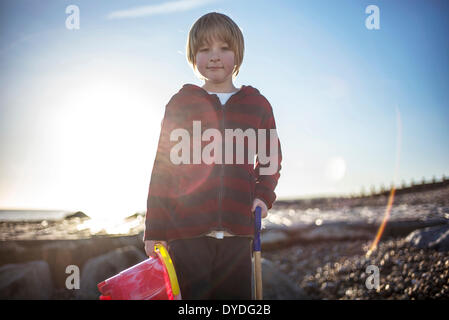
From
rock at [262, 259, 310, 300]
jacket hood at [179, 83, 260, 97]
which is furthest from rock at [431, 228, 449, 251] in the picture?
jacket hood at [179, 83, 260, 97]

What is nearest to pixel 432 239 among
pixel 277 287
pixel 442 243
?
pixel 442 243

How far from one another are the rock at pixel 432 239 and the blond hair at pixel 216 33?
4.10m

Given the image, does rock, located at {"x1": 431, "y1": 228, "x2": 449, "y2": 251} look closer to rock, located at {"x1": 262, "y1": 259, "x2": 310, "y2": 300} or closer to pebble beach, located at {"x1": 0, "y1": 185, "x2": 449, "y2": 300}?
pebble beach, located at {"x1": 0, "y1": 185, "x2": 449, "y2": 300}

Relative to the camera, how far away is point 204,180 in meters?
2.21

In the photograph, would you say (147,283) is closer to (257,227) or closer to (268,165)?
(257,227)

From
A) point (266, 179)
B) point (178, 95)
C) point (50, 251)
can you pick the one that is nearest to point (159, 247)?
point (266, 179)

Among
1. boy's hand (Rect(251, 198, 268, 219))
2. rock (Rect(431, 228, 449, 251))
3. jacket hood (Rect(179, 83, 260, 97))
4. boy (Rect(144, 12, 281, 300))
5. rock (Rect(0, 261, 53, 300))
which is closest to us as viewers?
boy (Rect(144, 12, 281, 300))

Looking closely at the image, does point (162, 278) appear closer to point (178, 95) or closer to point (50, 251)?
point (178, 95)

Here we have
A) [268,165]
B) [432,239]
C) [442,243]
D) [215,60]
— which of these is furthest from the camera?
[432,239]

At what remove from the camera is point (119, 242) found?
5.00 meters

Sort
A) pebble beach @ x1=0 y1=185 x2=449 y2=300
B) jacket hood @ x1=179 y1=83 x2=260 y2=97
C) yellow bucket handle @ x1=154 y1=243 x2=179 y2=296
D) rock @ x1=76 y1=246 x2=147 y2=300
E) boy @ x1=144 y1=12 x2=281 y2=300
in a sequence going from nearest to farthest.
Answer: yellow bucket handle @ x1=154 y1=243 x2=179 y2=296 < boy @ x1=144 y1=12 x2=281 y2=300 < jacket hood @ x1=179 y1=83 x2=260 y2=97 < pebble beach @ x1=0 y1=185 x2=449 y2=300 < rock @ x1=76 y1=246 x2=147 y2=300

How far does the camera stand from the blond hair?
2.35 metres

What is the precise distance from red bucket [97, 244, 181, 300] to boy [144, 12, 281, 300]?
11 cm

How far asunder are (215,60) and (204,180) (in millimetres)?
877
